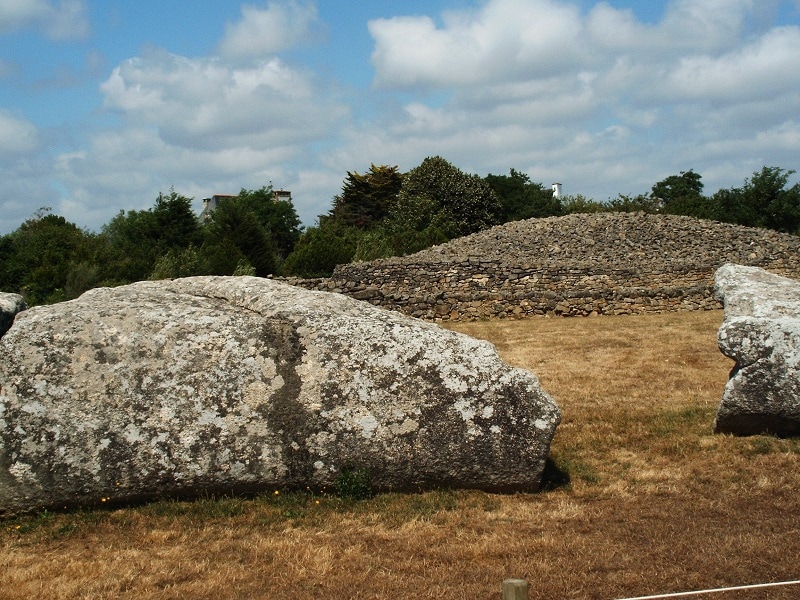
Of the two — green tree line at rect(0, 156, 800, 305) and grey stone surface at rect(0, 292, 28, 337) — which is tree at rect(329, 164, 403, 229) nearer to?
green tree line at rect(0, 156, 800, 305)

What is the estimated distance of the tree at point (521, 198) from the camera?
70.5 meters

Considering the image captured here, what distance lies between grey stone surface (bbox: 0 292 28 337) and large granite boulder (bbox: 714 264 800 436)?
6.07 metres

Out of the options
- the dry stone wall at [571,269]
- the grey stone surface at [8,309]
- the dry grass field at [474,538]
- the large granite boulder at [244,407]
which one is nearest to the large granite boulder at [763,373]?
the dry grass field at [474,538]

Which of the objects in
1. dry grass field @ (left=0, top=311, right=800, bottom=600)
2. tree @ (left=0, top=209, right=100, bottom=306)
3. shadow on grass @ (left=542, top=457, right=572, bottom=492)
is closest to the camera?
dry grass field @ (left=0, top=311, right=800, bottom=600)

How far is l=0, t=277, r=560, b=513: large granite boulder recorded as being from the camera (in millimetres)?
5586

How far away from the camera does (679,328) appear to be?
16766 mm

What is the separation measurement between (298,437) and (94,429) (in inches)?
55.3

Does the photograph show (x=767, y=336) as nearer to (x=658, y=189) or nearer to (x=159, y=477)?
(x=159, y=477)

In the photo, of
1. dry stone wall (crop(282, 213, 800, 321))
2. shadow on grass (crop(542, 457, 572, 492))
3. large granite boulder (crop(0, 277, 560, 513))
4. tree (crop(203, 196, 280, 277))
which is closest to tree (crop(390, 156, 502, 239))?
tree (crop(203, 196, 280, 277))

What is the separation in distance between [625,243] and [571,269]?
879cm

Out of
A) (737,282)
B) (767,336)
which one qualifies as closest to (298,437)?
(767,336)

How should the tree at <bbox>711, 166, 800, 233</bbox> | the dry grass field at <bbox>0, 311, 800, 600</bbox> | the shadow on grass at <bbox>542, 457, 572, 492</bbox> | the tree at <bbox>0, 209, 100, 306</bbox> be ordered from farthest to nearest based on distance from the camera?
the tree at <bbox>711, 166, 800, 233</bbox> < the tree at <bbox>0, 209, 100, 306</bbox> < the shadow on grass at <bbox>542, 457, 572, 492</bbox> < the dry grass field at <bbox>0, 311, 800, 600</bbox>

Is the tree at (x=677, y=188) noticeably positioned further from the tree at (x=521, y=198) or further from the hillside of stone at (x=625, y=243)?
the hillside of stone at (x=625, y=243)

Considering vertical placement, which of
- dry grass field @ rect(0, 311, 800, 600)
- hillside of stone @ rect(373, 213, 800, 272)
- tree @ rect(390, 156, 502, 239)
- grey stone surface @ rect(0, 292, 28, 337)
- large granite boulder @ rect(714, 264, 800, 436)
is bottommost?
dry grass field @ rect(0, 311, 800, 600)
